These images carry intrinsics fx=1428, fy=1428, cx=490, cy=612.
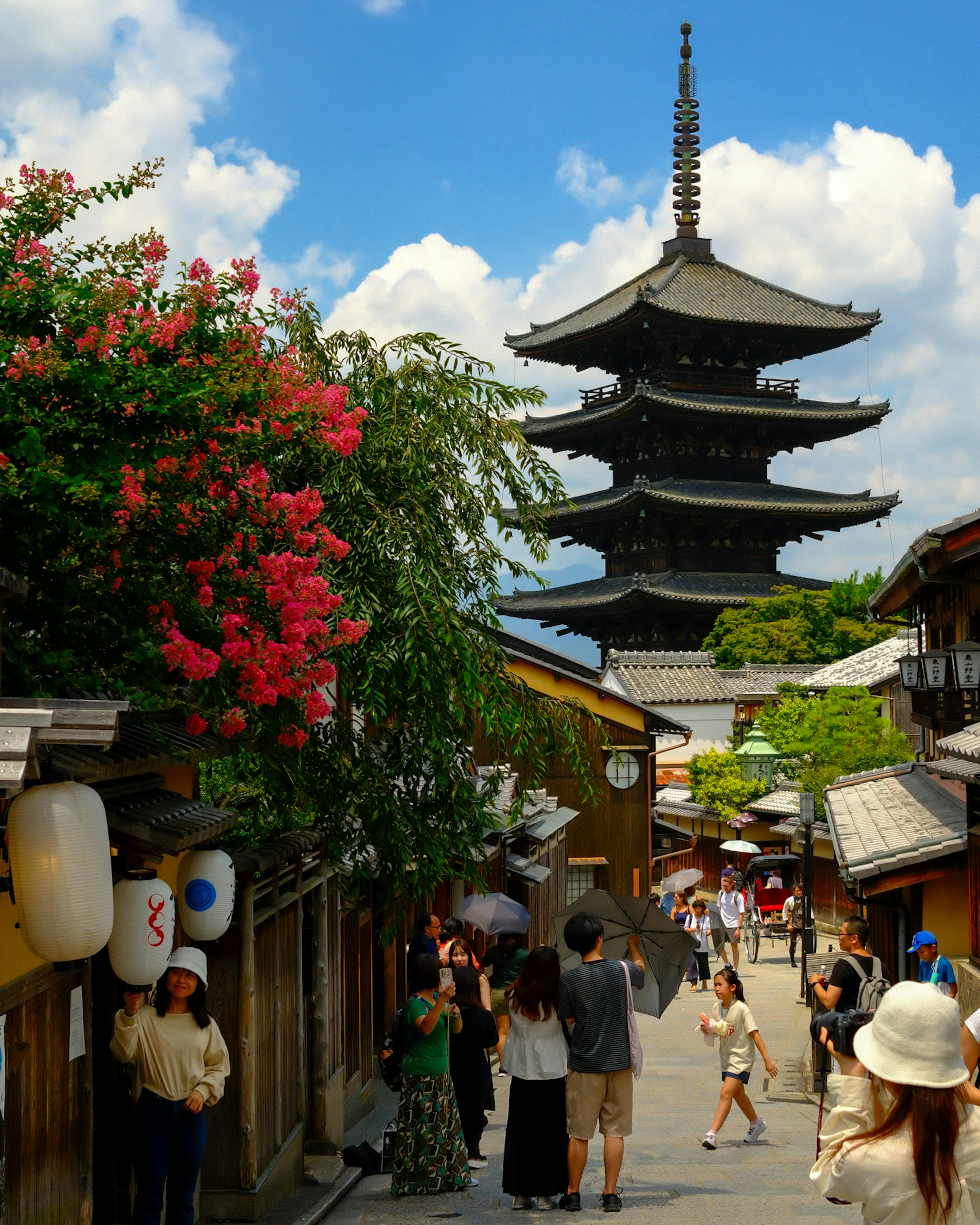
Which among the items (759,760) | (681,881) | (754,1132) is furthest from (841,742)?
(754,1132)

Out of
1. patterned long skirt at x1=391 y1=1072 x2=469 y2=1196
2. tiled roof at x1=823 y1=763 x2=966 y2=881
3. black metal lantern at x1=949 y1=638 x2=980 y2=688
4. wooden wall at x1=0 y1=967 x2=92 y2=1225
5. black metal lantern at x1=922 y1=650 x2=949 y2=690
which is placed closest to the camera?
wooden wall at x1=0 y1=967 x2=92 y2=1225

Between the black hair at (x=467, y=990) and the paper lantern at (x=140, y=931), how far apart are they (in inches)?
117

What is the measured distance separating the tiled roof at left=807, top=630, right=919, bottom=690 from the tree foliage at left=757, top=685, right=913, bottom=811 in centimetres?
201

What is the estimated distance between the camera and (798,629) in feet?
148

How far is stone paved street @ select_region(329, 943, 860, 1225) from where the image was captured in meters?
7.69

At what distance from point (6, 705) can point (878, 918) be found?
14.3m

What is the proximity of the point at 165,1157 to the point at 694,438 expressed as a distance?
1691 inches

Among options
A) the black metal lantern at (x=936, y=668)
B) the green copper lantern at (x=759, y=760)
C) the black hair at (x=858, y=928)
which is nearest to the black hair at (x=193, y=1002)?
the black hair at (x=858, y=928)

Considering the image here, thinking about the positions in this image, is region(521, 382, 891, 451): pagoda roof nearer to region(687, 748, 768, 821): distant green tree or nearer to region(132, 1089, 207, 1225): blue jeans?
region(687, 748, 768, 821): distant green tree

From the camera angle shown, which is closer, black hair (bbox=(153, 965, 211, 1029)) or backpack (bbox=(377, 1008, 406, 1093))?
black hair (bbox=(153, 965, 211, 1029))

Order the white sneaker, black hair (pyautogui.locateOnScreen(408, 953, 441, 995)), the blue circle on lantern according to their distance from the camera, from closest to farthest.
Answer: the blue circle on lantern < black hair (pyautogui.locateOnScreen(408, 953, 441, 995)) < the white sneaker

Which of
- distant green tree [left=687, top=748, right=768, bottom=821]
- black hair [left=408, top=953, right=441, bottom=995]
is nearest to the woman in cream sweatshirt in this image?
black hair [left=408, top=953, right=441, bottom=995]

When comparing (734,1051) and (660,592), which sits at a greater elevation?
(660,592)

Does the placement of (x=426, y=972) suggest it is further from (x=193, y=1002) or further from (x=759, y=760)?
(x=759, y=760)
